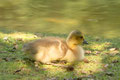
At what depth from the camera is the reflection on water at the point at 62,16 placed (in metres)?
9.18

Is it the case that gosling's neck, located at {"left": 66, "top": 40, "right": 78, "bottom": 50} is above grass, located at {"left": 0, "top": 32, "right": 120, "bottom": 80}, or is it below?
above

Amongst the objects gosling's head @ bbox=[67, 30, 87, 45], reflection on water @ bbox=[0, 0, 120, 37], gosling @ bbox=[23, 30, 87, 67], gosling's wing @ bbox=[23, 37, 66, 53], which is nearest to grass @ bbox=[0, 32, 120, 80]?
A: gosling @ bbox=[23, 30, 87, 67]

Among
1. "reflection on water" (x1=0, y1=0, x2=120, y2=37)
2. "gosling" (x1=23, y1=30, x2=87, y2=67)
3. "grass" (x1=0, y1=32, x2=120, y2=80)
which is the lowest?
"reflection on water" (x1=0, y1=0, x2=120, y2=37)

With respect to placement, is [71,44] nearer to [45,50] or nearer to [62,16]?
[45,50]

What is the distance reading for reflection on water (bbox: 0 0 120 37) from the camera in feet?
30.1

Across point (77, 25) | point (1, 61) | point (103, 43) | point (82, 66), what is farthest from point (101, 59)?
point (77, 25)

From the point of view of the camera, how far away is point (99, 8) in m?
12.4

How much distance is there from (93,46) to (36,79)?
233 centimetres

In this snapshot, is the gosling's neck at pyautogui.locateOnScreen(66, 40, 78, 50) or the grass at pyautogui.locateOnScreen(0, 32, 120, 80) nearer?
the grass at pyautogui.locateOnScreen(0, 32, 120, 80)

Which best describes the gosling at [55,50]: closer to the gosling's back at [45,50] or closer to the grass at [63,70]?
the gosling's back at [45,50]

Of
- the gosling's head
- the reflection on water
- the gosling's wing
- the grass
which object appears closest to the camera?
the grass

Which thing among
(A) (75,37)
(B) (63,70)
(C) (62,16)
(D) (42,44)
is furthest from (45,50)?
(C) (62,16)

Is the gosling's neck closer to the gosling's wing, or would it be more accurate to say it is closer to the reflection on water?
the gosling's wing

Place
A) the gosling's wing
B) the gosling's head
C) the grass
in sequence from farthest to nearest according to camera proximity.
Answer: the gosling's head
the gosling's wing
the grass
